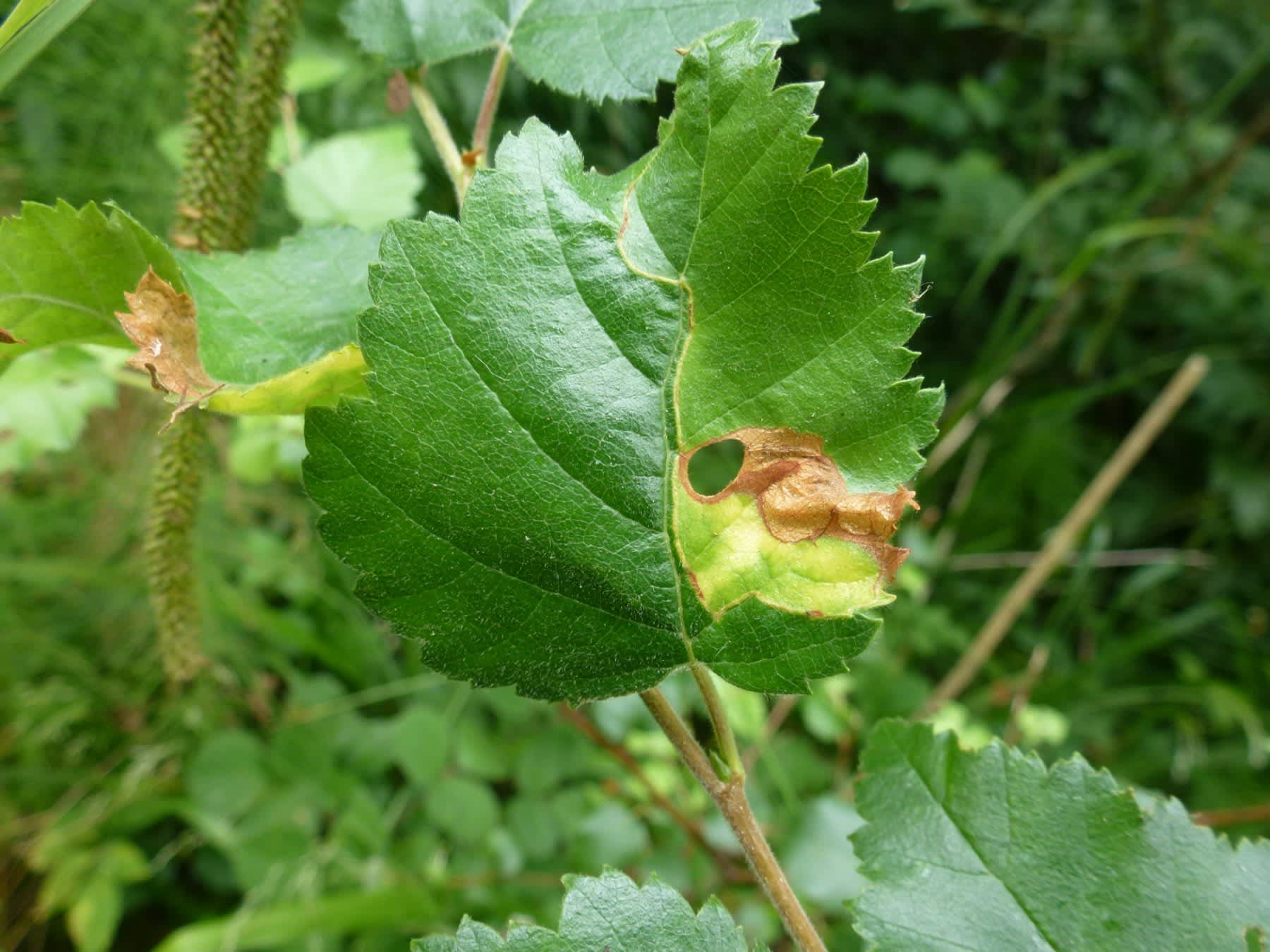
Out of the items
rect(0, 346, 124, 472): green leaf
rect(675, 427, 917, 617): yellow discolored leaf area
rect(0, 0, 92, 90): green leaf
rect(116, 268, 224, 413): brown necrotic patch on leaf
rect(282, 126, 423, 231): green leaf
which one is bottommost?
rect(675, 427, 917, 617): yellow discolored leaf area

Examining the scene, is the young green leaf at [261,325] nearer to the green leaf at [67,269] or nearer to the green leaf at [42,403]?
the green leaf at [67,269]

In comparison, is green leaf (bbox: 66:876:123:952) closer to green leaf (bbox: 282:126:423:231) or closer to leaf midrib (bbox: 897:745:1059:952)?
green leaf (bbox: 282:126:423:231)

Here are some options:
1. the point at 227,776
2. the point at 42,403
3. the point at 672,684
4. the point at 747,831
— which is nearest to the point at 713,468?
the point at 672,684

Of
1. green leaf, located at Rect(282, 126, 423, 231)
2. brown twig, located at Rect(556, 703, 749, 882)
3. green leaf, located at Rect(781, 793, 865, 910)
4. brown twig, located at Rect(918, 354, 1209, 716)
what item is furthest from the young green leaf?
brown twig, located at Rect(918, 354, 1209, 716)

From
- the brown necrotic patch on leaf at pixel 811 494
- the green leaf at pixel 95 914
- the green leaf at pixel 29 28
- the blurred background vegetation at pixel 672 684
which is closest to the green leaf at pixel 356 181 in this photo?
the blurred background vegetation at pixel 672 684

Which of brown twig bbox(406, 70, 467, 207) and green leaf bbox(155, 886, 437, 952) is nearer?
brown twig bbox(406, 70, 467, 207)

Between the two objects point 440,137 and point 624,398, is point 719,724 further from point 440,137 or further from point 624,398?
point 440,137
